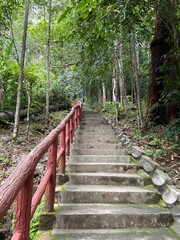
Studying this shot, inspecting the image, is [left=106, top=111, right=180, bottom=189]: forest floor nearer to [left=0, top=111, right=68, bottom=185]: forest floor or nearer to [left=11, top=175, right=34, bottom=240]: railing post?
[left=11, top=175, right=34, bottom=240]: railing post

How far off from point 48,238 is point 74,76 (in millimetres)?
14237

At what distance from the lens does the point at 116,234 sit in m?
2.95

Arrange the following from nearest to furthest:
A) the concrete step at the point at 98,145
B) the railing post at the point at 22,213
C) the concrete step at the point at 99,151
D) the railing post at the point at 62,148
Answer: the railing post at the point at 22,213
the railing post at the point at 62,148
the concrete step at the point at 99,151
the concrete step at the point at 98,145

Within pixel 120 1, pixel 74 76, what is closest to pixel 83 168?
pixel 120 1

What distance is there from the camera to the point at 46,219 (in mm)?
3025

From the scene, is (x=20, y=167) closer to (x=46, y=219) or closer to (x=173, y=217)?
(x=46, y=219)

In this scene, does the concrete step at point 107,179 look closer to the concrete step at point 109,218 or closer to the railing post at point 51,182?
the concrete step at point 109,218

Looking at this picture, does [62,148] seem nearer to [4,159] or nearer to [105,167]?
[105,167]

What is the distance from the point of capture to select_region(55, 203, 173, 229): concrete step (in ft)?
10.2

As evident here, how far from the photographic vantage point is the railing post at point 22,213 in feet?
Result: 5.51

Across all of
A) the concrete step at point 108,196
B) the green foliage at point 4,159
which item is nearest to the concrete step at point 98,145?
the green foliage at point 4,159

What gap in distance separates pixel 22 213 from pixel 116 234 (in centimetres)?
170

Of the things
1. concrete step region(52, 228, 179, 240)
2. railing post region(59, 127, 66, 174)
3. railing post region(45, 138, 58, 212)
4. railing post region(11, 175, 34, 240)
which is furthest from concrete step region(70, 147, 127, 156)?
railing post region(11, 175, 34, 240)

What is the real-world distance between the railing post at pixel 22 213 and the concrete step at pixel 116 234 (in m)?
1.22
